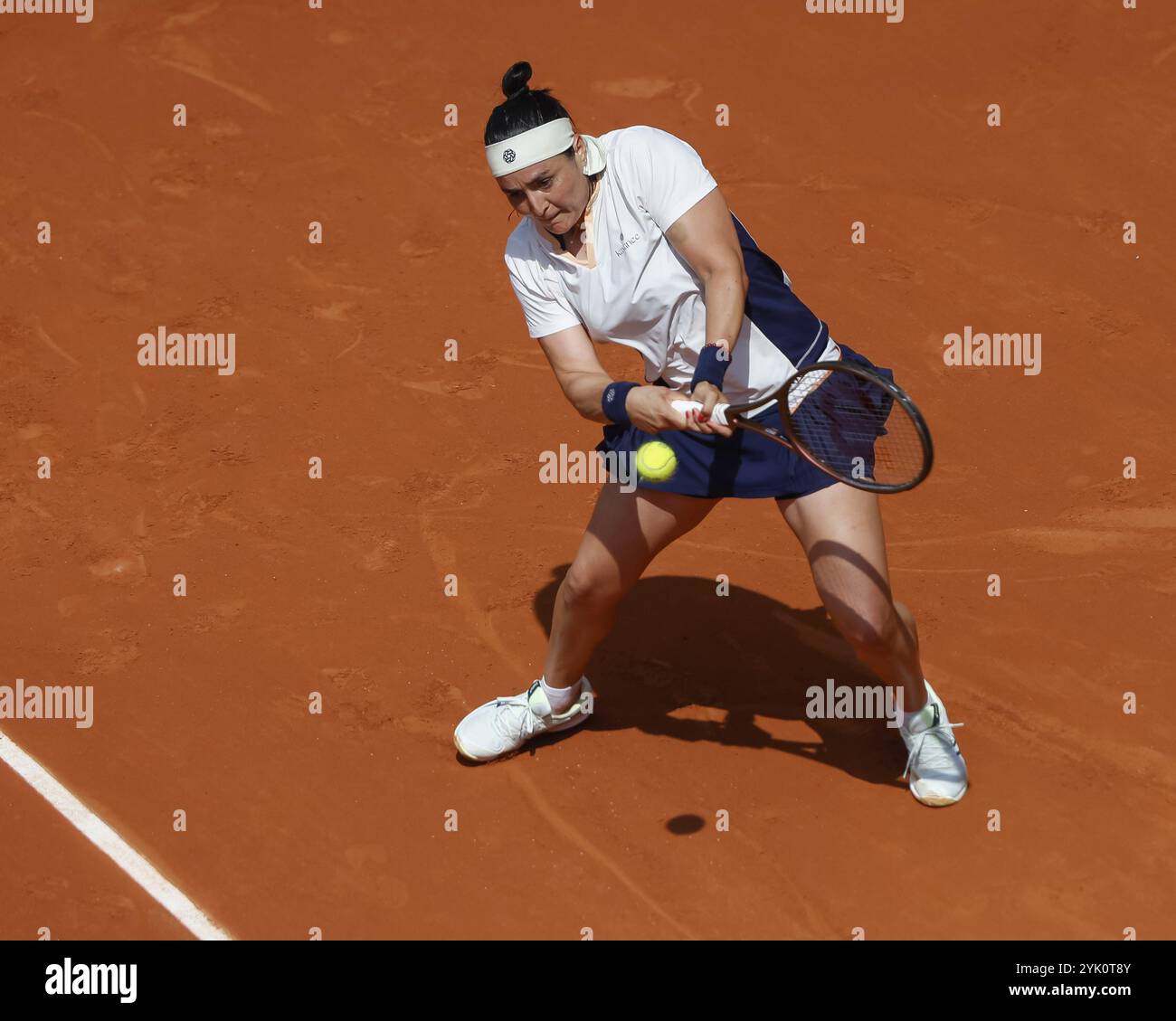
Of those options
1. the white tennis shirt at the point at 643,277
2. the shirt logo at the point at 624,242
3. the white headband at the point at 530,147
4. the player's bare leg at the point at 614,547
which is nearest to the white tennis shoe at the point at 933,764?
the player's bare leg at the point at 614,547

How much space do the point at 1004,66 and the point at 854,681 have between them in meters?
4.77

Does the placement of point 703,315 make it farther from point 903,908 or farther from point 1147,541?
point 1147,541

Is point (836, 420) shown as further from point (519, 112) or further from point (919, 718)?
point (519, 112)

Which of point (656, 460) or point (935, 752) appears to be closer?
point (656, 460)

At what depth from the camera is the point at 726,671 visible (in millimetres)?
5348

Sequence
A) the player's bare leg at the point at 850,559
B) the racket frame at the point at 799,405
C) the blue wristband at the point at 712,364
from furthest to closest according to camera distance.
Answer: the player's bare leg at the point at 850,559
the blue wristband at the point at 712,364
the racket frame at the point at 799,405

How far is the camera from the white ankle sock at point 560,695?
16.2 ft

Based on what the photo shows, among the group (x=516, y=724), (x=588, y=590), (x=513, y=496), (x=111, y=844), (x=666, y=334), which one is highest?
(x=666, y=334)

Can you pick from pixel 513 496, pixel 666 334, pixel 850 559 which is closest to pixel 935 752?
pixel 850 559

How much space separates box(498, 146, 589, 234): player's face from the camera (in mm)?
4113

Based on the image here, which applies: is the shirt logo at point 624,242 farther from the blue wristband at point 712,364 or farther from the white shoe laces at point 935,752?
the white shoe laces at point 935,752

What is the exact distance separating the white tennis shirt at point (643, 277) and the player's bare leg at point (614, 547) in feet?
1.21

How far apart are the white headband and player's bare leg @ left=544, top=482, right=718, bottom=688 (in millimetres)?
1015

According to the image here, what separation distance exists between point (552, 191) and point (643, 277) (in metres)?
0.35
